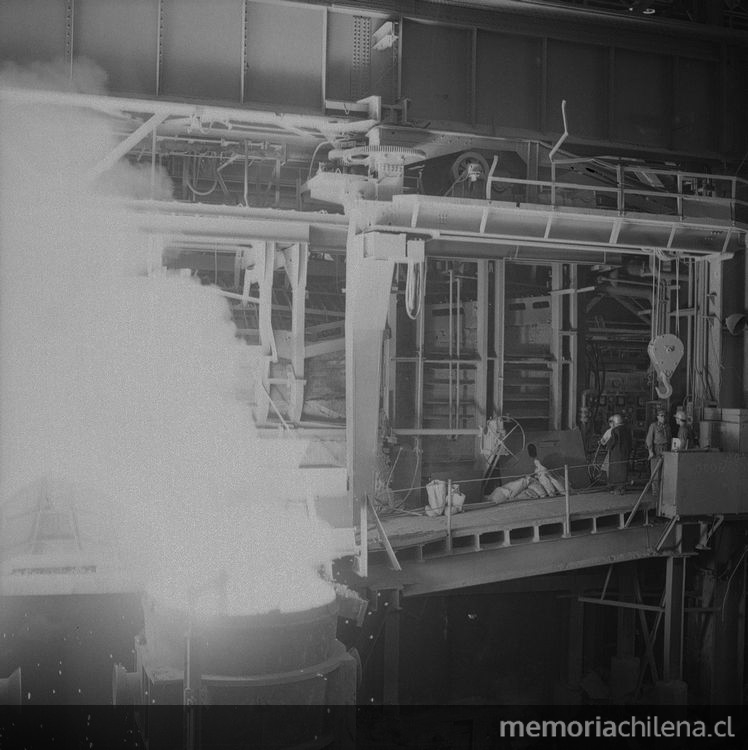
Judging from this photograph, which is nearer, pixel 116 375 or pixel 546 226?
pixel 546 226

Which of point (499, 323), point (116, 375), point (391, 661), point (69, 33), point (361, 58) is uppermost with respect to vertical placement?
point (361, 58)

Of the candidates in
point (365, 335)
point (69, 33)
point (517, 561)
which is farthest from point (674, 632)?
point (69, 33)

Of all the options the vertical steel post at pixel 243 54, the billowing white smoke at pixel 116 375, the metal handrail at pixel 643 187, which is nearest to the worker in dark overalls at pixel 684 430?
the metal handrail at pixel 643 187

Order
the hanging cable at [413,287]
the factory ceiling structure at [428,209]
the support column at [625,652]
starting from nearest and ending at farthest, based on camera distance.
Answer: the factory ceiling structure at [428,209] → the hanging cable at [413,287] → the support column at [625,652]

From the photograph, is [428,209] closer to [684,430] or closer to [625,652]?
[684,430]

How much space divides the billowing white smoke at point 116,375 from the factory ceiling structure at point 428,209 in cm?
32

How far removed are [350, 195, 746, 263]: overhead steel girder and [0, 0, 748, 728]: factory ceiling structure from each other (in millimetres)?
31

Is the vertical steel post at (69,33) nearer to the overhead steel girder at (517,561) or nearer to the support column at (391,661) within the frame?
the overhead steel girder at (517,561)

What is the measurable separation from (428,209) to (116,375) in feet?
14.5

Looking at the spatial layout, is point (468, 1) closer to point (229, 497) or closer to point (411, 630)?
point (229, 497)

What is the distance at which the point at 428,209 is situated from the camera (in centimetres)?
1048

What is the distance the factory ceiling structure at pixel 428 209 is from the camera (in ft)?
32.5

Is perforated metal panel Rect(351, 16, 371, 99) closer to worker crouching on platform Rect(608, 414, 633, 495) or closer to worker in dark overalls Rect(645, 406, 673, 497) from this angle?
worker in dark overalls Rect(645, 406, 673, 497)

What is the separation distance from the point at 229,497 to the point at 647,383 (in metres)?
8.88
